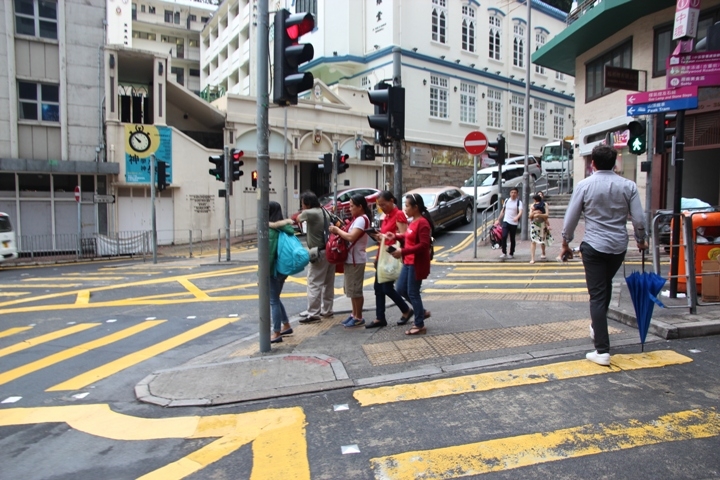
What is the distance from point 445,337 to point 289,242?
2.22 meters

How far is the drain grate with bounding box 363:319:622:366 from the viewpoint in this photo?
582 centimetres

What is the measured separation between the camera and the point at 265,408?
15.4ft

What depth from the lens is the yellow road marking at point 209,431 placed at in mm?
3618

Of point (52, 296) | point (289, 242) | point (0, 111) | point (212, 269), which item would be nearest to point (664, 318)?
point (289, 242)

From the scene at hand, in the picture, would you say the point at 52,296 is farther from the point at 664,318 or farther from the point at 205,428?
the point at 664,318

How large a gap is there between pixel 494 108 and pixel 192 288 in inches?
1247

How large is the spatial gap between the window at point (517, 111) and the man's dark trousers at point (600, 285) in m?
37.5

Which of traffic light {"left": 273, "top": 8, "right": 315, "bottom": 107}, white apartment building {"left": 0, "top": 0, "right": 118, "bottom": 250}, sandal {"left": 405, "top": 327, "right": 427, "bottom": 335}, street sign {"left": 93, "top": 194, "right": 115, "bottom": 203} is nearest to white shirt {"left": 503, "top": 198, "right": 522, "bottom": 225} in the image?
sandal {"left": 405, "top": 327, "right": 427, "bottom": 335}

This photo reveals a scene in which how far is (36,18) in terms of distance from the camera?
2294 centimetres

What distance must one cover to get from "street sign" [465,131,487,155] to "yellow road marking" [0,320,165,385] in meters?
8.43

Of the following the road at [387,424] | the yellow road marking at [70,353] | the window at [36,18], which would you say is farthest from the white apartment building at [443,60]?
the road at [387,424]

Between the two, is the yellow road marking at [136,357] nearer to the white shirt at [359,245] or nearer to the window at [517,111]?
the white shirt at [359,245]

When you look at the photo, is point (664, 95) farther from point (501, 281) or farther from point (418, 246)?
point (501, 281)

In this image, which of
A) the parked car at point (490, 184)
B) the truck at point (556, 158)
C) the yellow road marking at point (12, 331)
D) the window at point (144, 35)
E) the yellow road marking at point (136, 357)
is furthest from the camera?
the window at point (144, 35)
